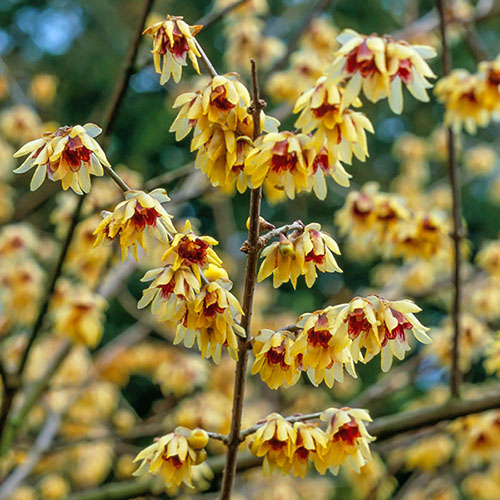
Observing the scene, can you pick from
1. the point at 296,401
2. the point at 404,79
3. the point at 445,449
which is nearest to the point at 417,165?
the point at 296,401

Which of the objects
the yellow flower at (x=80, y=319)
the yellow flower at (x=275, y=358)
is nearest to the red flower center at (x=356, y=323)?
the yellow flower at (x=275, y=358)

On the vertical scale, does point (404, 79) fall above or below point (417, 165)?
above

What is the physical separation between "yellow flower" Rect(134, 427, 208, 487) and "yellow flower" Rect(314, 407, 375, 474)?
23 cm

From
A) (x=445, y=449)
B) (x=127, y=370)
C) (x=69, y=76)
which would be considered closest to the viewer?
(x=445, y=449)

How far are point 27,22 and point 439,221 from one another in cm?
839

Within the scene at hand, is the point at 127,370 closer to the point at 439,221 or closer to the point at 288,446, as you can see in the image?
the point at 439,221

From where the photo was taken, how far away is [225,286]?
1.23 metres

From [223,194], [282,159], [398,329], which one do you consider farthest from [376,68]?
[223,194]

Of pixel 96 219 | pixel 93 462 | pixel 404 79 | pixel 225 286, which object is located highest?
pixel 404 79

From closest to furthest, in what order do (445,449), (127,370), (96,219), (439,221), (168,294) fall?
(168,294) → (439,221) → (96,219) → (445,449) → (127,370)

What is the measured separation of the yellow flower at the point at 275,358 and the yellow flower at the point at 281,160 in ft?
0.85

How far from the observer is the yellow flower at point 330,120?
45.8 inches

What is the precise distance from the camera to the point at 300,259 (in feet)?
3.94

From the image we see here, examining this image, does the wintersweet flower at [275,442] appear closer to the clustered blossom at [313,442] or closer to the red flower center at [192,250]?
the clustered blossom at [313,442]
